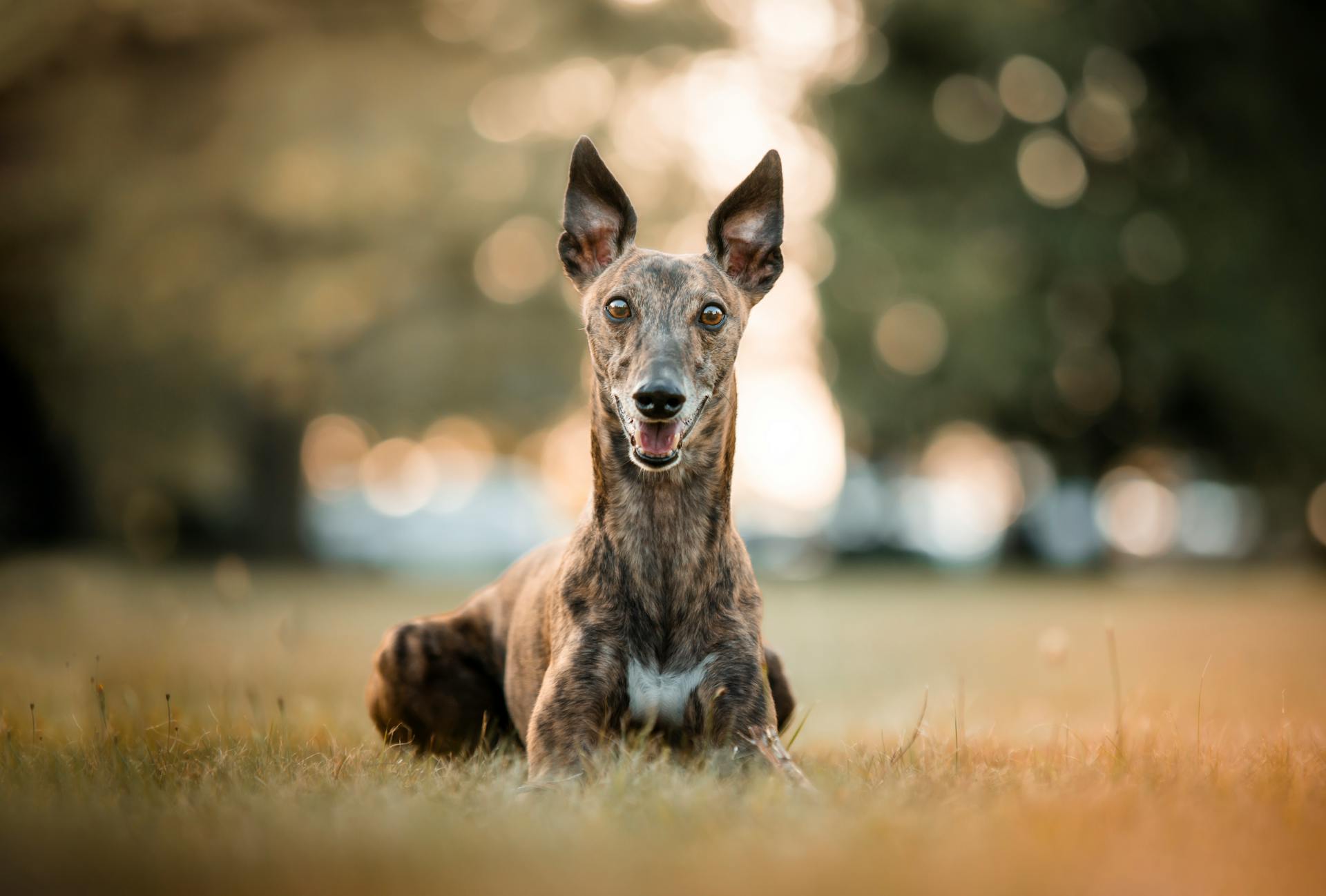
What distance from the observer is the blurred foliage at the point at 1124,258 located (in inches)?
819

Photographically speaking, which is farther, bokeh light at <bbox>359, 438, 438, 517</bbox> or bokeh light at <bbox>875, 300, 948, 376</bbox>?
bokeh light at <bbox>359, 438, 438, 517</bbox>

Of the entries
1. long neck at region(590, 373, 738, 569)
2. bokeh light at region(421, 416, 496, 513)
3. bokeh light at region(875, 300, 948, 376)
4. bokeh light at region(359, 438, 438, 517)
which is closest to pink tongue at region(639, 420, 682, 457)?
long neck at region(590, 373, 738, 569)

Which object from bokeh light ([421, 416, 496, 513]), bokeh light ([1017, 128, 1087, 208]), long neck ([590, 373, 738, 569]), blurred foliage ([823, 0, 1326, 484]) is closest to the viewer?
long neck ([590, 373, 738, 569])

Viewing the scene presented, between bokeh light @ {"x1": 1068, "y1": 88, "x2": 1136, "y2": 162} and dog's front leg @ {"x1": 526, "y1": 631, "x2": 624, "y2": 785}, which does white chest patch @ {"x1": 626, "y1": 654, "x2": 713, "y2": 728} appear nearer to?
dog's front leg @ {"x1": 526, "y1": 631, "x2": 624, "y2": 785}

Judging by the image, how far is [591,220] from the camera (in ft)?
17.9

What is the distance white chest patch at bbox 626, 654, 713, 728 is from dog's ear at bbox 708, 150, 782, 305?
80.0 inches

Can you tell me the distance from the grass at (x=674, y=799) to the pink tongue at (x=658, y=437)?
47.4 inches

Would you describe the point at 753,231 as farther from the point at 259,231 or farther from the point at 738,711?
the point at 259,231

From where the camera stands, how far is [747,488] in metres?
25.6

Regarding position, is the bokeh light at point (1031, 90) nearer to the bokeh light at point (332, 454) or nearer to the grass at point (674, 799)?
the bokeh light at point (332, 454)

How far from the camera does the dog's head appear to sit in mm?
4465

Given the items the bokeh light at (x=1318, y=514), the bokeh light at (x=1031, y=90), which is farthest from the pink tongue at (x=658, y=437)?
the bokeh light at (x=1318, y=514)

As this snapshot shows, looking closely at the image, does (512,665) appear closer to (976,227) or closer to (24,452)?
(24,452)

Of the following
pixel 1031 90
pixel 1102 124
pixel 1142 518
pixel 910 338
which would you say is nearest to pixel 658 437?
pixel 910 338
